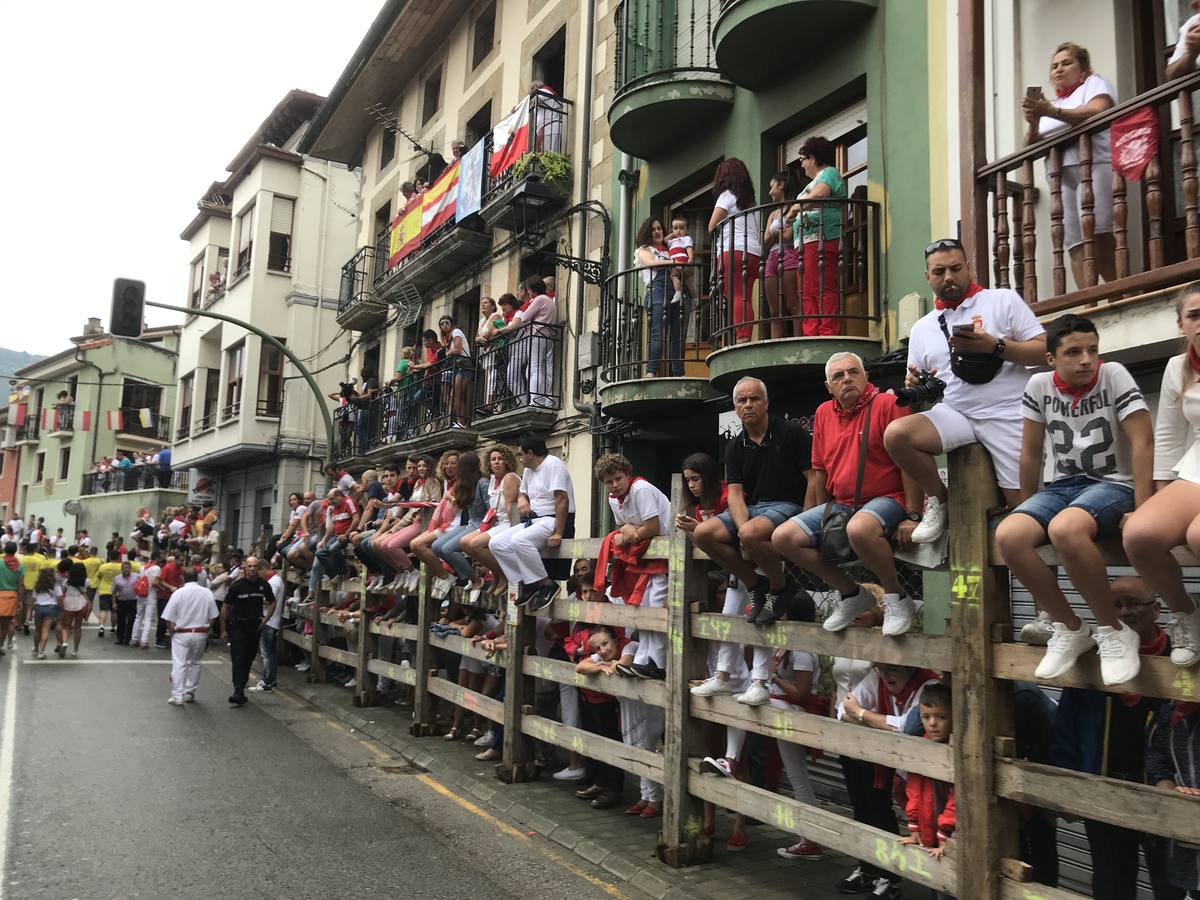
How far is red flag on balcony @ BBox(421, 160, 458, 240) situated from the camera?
1620 centimetres

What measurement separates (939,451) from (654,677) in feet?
9.48

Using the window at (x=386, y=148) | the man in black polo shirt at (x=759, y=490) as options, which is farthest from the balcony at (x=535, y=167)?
the man in black polo shirt at (x=759, y=490)

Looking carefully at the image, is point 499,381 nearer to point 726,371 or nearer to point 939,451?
point 726,371

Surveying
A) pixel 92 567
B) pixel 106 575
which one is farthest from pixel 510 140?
pixel 92 567

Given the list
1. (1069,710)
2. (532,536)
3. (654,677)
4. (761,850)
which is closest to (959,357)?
(1069,710)

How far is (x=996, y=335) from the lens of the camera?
438cm

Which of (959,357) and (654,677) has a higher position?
(959,357)

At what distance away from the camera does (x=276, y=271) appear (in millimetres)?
25609

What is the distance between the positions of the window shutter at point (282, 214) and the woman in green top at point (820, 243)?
68.0 ft

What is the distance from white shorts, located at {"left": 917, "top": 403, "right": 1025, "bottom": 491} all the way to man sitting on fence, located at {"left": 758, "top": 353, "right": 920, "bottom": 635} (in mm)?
399

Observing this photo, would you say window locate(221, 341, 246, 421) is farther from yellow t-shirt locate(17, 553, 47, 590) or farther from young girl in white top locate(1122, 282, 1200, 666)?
young girl in white top locate(1122, 282, 1200, 666)

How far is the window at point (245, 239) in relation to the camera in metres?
26.3

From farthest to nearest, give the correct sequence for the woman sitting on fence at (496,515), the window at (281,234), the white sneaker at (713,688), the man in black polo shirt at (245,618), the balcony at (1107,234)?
the window at (281,234) < the man in black polo shirt at (245,618) < the woman sitting on fence at (496,515) < the balcony at (1107,234) < the white sneaker at (713,688)

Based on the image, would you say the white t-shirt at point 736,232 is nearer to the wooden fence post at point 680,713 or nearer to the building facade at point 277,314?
the wooden fence post at point 680,713
